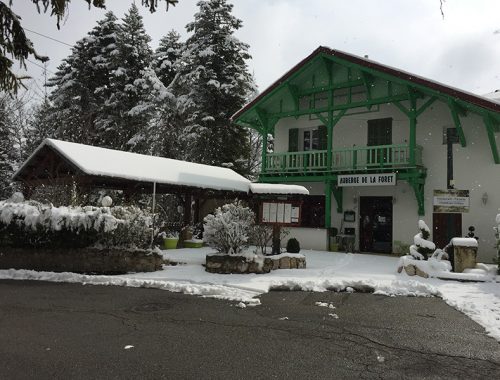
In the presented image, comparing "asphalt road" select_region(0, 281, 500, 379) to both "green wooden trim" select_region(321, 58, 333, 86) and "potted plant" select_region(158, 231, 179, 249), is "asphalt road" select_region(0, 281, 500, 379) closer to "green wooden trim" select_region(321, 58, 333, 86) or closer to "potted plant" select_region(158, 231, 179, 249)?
"potted plant" select_region(158, 231, 179, 249)

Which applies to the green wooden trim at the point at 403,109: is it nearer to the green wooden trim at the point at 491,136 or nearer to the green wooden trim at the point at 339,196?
the green wooden trim at the point at 491,136

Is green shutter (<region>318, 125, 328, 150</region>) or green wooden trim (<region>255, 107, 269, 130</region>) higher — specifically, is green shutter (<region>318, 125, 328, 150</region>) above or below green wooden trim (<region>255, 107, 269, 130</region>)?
below

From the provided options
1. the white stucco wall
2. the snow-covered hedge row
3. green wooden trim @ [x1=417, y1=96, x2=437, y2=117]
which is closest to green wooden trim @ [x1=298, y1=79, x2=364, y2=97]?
the white stucco wall

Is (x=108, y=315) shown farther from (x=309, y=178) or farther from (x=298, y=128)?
(x=298, y=128)

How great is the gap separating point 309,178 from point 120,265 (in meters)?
9.57

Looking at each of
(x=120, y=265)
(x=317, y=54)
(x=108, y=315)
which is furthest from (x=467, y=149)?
(x=108, y=315)

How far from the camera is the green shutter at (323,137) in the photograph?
18531mm

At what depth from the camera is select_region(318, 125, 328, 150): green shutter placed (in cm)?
1853

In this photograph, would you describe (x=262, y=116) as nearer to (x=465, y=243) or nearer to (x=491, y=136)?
(x=491, y=136)

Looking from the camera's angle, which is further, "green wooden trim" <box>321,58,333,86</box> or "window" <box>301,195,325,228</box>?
"window" <box>301,195,325,228</box>

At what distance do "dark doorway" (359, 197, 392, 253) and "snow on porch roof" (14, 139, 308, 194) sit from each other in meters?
4.66

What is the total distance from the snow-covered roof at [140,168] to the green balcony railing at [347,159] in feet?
6.30

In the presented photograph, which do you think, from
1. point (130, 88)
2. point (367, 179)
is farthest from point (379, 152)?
point (130, 88)

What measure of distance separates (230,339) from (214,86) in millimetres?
21174
